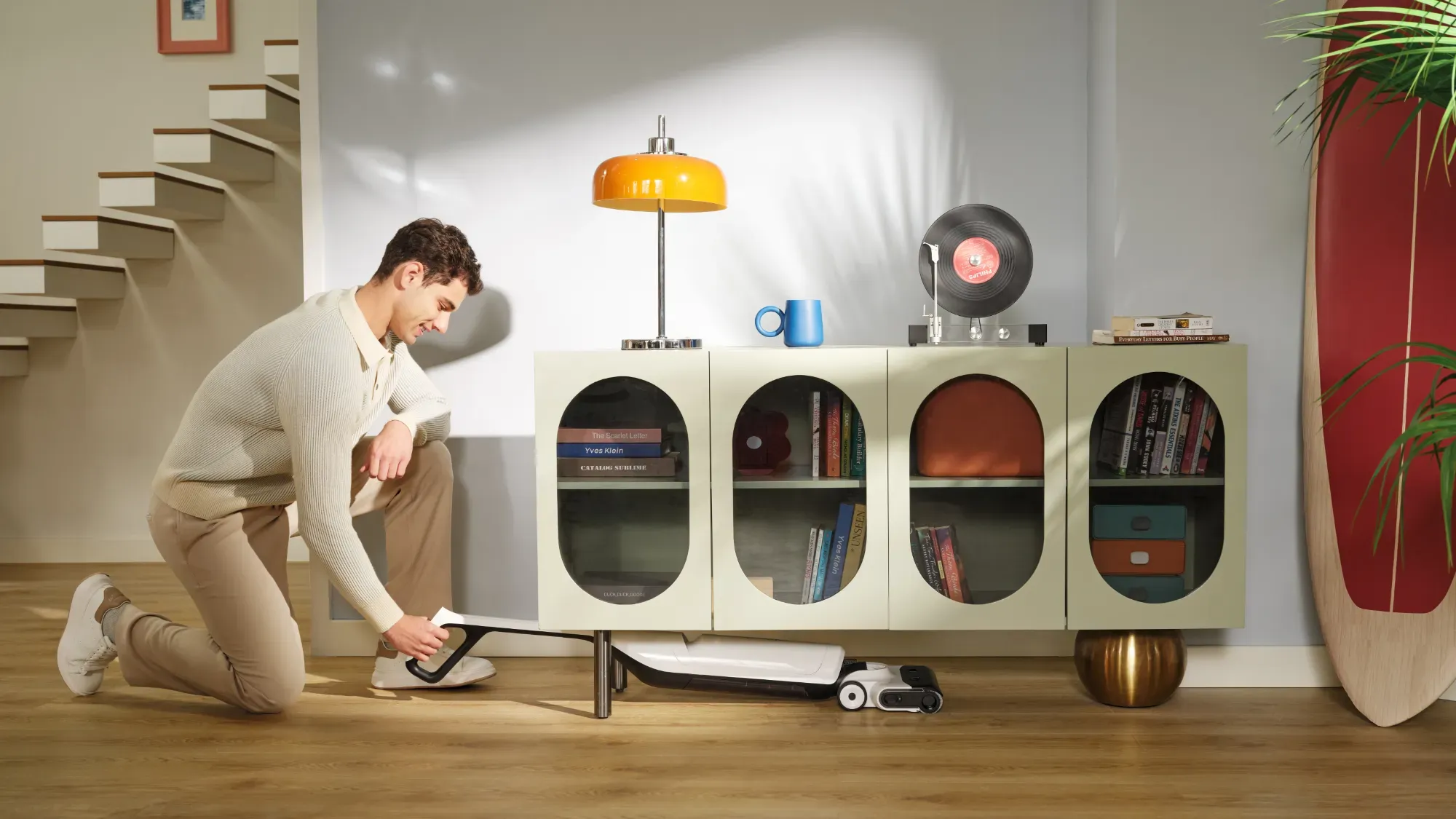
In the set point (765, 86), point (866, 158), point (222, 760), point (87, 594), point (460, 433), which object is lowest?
point (222, 760)

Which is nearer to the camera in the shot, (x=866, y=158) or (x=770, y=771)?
(x=770, y=771)

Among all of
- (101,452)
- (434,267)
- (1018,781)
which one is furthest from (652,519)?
(101,452)

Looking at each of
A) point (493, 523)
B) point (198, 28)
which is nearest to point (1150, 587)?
point (493, 523)

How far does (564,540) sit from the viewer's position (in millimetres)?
2143

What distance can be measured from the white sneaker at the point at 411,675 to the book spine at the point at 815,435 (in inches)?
35.7

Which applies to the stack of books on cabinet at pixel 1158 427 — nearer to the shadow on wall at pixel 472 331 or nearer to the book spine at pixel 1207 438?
the book spine at pixel 1207 438

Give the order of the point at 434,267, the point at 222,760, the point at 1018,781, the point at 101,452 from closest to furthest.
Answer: the point at 1018,781 < the point at 222,760 < the point at 434,267 < the point at 101,452

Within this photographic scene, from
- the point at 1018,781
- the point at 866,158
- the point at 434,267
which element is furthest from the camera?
the point at 866,158

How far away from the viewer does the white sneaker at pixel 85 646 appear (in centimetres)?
222

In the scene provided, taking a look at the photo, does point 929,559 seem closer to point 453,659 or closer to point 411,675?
point 453,659

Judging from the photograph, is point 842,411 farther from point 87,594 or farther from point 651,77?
point 87,594

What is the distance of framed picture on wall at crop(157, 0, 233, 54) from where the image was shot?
389 cm

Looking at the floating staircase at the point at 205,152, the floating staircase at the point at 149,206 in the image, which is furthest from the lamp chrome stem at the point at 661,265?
the floating staircase at the point at 205,152

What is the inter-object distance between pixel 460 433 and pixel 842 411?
3.43 feet
